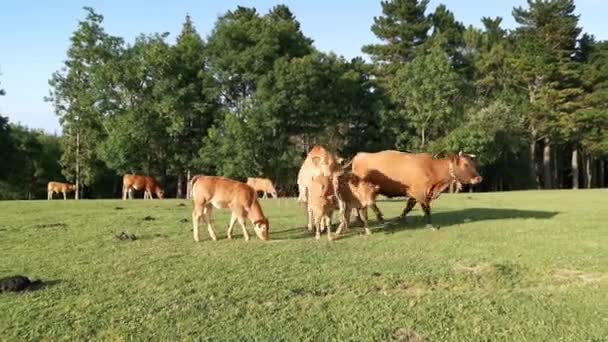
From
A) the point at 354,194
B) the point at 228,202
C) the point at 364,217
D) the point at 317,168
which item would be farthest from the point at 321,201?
the point at 228,202

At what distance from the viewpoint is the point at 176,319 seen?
6594 mm

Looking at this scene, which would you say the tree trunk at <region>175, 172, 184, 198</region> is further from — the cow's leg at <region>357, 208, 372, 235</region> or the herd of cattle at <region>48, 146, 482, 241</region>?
the cow's leg at <region>357, 208, 372, 235</region>

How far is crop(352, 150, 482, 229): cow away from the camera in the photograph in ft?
46.6

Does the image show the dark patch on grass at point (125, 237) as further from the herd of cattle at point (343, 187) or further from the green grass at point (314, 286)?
the herd of cattle at point (343, 187)

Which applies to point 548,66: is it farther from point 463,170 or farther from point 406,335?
point 406,335

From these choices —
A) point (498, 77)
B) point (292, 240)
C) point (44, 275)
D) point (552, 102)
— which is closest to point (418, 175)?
point (292, 240)

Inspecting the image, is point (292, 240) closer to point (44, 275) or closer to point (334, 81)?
point (44, 275)

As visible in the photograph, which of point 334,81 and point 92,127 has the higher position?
point 334,81

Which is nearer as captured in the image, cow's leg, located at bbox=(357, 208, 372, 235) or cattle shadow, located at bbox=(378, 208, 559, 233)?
cow's leg, located at bbox=(357, 208, 372, 235)

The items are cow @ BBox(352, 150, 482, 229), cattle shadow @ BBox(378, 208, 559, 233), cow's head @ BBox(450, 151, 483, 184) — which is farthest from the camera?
cow's head @ BBox(450, 151, 483, 184)

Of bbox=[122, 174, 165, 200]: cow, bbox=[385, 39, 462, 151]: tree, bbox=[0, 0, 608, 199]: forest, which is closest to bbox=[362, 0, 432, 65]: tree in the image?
bbox=[0, 0, 608, 199]: forest

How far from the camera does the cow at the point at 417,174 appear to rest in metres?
14.2

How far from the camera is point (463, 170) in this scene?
14.4 m

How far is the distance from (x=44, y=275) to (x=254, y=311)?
3634mm
